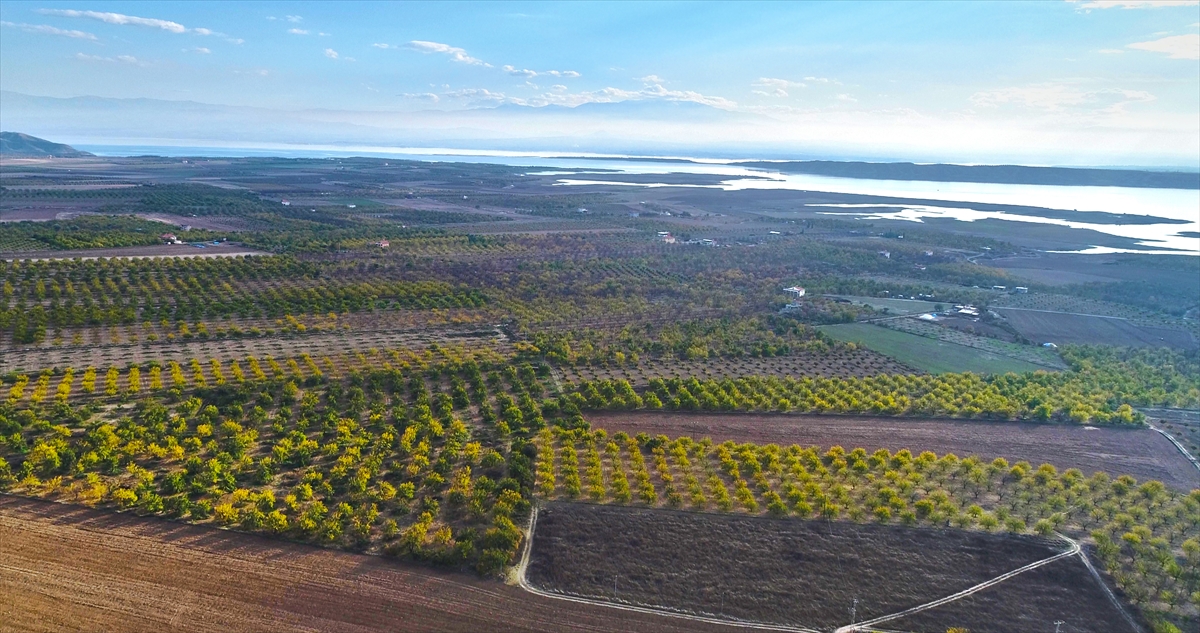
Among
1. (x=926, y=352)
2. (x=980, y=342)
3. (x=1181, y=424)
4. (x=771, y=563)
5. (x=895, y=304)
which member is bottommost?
(x=771, y=563)

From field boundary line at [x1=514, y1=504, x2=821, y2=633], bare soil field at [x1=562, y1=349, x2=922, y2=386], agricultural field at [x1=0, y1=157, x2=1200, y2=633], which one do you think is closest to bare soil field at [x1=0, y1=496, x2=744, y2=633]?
agricultural field at [x1=0, y1=157, x2=1200, y2=633]

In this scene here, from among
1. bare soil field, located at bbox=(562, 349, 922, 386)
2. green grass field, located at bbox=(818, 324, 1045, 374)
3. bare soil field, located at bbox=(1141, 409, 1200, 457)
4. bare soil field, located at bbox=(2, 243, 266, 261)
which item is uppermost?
bare soil field, located at bbox=(2, 243, 266, 261)

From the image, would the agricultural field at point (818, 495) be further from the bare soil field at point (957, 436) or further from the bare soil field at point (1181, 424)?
the bare soil field at point (1181, 424)

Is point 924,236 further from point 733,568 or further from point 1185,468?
point 733,568

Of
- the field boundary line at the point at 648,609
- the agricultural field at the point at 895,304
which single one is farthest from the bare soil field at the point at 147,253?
the agricultural field at the point at 895,304

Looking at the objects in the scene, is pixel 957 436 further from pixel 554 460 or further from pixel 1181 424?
pixel 554 460

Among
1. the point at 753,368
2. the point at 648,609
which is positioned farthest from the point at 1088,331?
the point at 648,609

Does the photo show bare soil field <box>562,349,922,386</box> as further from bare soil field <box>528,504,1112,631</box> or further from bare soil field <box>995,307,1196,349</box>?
bare soil field <box>995,307,1196,349</box>
